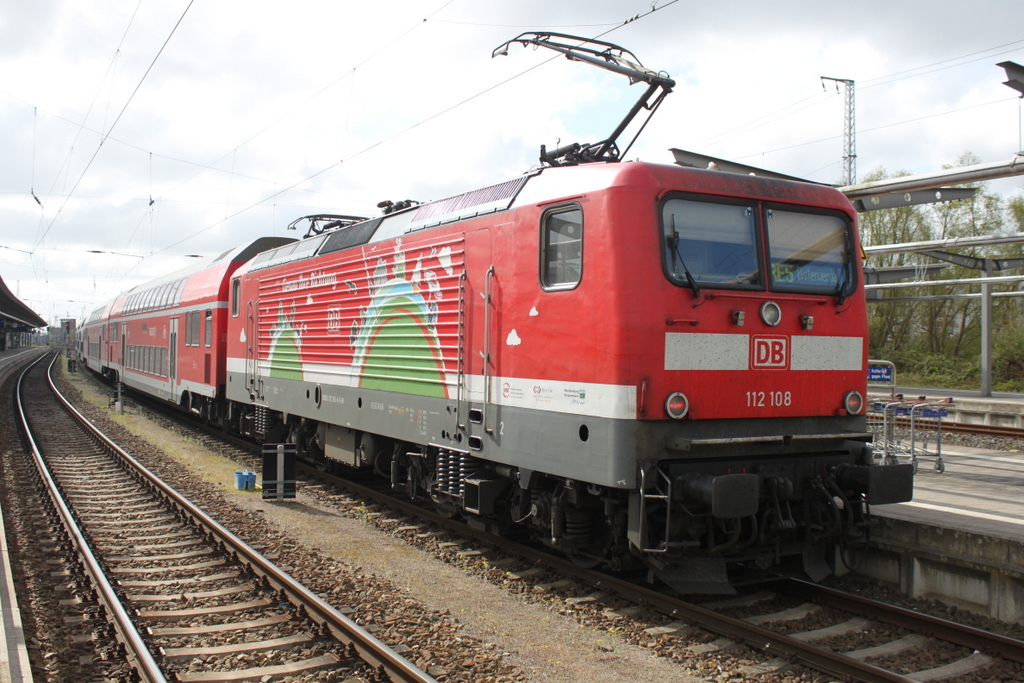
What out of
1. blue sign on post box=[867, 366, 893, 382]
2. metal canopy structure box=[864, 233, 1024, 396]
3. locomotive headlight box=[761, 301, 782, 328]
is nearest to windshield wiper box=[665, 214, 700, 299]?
locomotive headlight box=[761, 301, 782, 328]

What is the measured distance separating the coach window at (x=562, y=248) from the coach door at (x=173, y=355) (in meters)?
16.2

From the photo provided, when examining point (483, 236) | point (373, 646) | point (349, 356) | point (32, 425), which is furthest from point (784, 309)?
point (32, 425)

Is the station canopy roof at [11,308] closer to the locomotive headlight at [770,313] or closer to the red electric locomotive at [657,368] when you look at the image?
the red electric locomotive at [657,368]

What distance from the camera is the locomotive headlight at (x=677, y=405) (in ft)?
19.2

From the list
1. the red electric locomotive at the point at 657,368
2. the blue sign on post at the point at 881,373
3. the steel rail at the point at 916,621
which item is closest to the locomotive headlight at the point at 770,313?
the red electric locomotive at the point at 657,368

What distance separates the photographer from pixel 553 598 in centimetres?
663

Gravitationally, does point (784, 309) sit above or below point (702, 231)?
below

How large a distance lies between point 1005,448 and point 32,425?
22548 mm

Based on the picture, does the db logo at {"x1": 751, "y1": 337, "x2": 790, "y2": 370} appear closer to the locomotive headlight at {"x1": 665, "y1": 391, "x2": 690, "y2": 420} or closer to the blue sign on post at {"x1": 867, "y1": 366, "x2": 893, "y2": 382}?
the locomotive headlight at {"x1": 665, "y1": 391, "x2": 690, "y2": 420}

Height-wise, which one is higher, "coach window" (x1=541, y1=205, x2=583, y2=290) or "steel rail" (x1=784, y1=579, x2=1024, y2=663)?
"coach window" (x1=541, y1=205, x2=583, y2=290)

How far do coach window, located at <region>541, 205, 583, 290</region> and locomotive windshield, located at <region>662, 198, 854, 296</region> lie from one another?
2.32ft

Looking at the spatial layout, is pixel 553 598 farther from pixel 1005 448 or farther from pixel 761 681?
pixel 1005 448

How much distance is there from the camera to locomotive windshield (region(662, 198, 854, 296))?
20.0ft

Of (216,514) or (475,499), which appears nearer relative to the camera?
(475,499)
